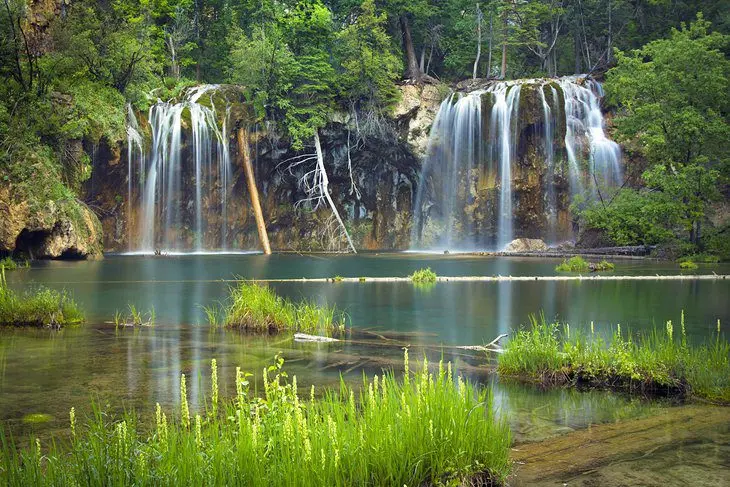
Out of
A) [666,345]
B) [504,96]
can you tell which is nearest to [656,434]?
[666,345]

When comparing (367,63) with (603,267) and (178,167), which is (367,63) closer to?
(178,167)

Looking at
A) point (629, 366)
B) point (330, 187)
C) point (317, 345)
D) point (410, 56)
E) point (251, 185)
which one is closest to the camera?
point (629, 366)

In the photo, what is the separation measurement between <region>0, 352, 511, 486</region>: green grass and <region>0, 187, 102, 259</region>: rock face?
24.4 m

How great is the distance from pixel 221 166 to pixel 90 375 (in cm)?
3379

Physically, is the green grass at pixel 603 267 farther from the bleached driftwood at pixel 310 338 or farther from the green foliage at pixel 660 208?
the bleached driftwood at pixel 310 338

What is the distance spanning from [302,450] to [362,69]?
38.6 metres

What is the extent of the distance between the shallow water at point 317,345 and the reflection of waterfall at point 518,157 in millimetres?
13677

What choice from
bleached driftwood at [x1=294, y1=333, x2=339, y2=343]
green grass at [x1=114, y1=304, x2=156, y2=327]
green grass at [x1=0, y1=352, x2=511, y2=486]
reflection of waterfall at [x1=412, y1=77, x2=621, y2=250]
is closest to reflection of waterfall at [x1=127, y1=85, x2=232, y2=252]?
reflection of waterfall at [x1=412, y1=77, x2=621, y2=250]

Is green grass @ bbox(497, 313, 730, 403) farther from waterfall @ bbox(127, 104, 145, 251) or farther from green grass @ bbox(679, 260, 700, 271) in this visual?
waterfall @ bbox(127, 104, 145, 251)

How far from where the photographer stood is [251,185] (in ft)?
128

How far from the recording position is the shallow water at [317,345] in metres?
7.64

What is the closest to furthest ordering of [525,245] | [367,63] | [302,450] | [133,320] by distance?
[302,450] → [133,320] → [525,245] → [367,63]

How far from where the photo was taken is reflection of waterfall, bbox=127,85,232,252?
129 feet

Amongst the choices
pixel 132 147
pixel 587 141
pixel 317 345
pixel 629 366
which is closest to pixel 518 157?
pixel 587 141
